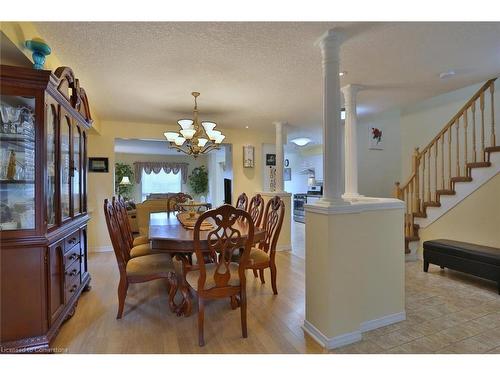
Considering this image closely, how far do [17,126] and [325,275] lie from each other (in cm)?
244

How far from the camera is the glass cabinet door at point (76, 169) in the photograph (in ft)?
9.04

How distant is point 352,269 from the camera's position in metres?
2.12

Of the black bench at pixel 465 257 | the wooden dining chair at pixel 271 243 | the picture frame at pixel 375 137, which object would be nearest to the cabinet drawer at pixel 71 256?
the wooden dining chair at pixel 271 243

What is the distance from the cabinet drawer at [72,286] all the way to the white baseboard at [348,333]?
2.00m

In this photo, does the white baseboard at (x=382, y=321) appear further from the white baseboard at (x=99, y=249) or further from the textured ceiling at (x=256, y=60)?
the white baseboard at (x=99, y=249)

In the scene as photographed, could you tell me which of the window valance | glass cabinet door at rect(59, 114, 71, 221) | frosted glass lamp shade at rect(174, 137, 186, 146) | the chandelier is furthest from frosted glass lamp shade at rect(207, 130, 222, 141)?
the window valance

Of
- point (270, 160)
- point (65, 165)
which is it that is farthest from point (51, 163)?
point (270, 160)

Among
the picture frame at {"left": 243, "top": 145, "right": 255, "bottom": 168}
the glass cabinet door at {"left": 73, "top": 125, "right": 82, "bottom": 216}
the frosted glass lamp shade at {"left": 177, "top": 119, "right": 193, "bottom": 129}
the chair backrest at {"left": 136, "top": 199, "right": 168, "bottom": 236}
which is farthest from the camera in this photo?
the picture frame at {"left": 243, "top": 145, "right": 255, "bottom": 168}

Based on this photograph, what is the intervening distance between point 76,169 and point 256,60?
83.5 inches

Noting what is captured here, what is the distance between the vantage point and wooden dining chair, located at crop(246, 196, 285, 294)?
2883 mm

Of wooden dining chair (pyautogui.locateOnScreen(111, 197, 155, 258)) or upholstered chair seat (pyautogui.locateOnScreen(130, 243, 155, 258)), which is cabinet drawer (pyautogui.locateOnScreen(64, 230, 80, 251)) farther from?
upholstered chair seat (pyautogui.locateOnScreen(130, 243, 155, 258))

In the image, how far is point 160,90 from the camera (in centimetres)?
339

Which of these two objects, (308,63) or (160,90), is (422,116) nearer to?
(308,63)

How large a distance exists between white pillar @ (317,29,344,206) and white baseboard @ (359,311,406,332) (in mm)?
1066
